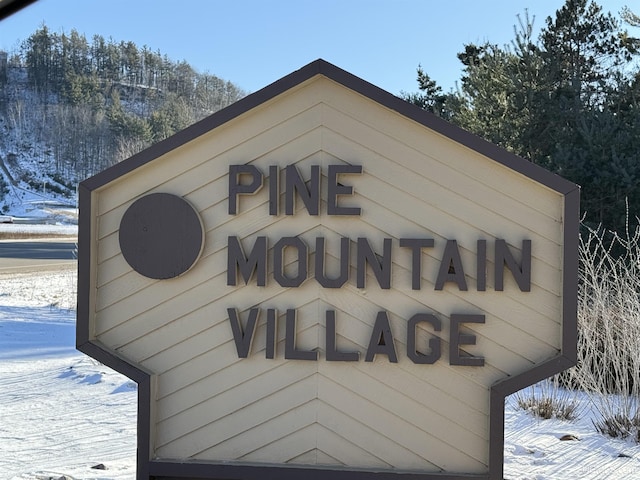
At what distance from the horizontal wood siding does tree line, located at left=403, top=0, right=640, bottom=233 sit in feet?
25.1

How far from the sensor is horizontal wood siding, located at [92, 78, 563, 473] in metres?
2.80

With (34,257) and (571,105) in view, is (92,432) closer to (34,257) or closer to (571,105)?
(571,105)

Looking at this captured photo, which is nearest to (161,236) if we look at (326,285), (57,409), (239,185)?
(239,185)

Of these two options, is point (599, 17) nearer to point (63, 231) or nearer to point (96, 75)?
point (63, 231)

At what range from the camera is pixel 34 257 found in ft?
70.0

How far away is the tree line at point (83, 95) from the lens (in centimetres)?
7644

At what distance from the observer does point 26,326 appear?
31.3 ft

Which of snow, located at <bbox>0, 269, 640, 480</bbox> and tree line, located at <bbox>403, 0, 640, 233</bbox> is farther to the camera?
tree line, located at <bbox>403, 0, 640, 233</bbox>

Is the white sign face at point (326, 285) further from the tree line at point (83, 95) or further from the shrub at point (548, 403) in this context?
the tree line at point (83, 95)

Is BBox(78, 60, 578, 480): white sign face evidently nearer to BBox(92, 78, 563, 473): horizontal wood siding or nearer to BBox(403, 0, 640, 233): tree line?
BBox(92, 78, 563, 473): horizontal wood siding

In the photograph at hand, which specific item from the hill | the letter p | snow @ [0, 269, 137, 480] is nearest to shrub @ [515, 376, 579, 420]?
snow @ [0, 269, 137, 480]

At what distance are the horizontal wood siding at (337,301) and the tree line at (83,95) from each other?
64468mm

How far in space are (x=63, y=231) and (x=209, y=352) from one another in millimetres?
39163

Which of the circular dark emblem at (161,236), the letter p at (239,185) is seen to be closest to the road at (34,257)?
the circular dark emblem at (161,236)
